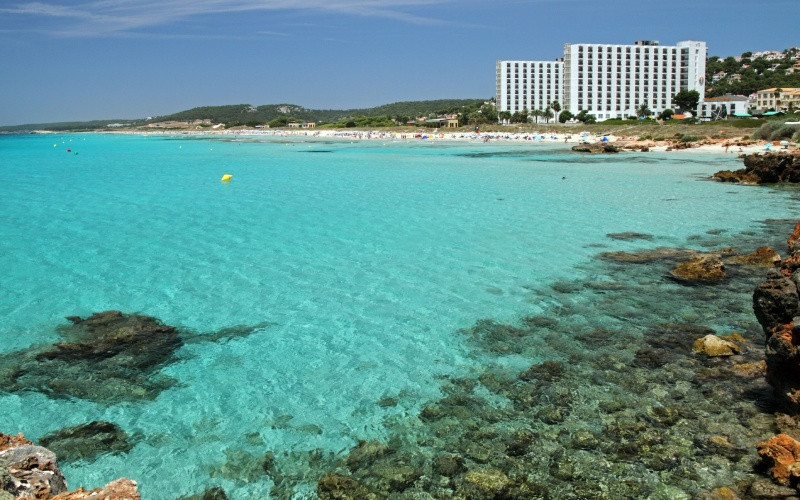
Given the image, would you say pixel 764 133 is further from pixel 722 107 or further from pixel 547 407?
pixel 722 107

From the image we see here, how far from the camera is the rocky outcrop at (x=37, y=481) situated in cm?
356

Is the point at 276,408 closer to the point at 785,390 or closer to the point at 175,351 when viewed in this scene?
the point at 175,351

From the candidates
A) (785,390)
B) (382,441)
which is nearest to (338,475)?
(382,441)

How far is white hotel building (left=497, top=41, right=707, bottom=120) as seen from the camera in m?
135

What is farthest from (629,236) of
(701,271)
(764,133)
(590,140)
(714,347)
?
(590,140)

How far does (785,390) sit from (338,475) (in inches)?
205

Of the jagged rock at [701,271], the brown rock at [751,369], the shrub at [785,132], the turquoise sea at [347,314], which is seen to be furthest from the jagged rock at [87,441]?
the shrub at [785,132]

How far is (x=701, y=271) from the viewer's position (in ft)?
41.5

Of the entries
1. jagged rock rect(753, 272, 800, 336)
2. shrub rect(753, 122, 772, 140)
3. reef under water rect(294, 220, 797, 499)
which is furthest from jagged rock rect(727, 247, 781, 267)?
shrub rect(753, 122, 772, 140)

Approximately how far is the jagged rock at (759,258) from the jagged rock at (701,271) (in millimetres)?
1259

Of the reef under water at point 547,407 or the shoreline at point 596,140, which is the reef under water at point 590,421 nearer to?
the reef under water at point 547,407

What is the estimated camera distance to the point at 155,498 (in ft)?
18.8

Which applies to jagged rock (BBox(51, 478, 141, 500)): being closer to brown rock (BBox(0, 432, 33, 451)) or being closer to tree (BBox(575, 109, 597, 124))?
brown rock (BBox(0, 432, 33, 451))

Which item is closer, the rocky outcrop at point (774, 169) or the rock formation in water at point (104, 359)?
the rock formation in water at point (104, 359)
